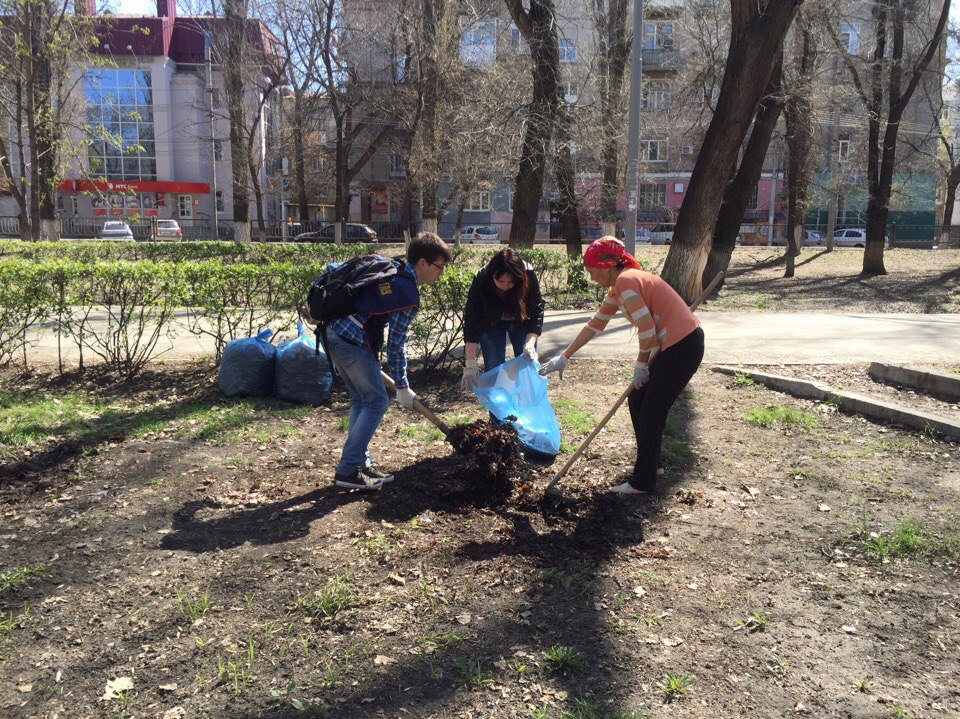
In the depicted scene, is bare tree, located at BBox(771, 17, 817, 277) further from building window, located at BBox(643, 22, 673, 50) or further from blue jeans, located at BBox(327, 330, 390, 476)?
blue jeans, located at BBox(327, 330, 390, 476)

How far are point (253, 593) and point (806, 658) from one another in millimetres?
2219

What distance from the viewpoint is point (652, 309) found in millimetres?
3990

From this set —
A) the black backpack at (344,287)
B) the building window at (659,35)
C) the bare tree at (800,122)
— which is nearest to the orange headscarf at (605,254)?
the black backpack at (344,287)

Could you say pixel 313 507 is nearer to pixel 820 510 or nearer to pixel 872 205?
pixel 820 510

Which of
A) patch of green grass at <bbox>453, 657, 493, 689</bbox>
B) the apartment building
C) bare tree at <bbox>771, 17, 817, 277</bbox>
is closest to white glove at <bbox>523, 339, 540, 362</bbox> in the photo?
patch of green grass at <bbox>453, 657, 493, 689</bbox>

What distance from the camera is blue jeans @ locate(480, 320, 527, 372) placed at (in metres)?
5.06

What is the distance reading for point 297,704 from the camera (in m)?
2.46

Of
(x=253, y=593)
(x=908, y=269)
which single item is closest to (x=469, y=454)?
(x=253, y=593)

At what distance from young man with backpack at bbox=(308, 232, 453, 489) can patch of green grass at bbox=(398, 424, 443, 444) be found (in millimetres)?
1104

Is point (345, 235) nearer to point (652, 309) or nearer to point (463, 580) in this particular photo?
point (652, 309)

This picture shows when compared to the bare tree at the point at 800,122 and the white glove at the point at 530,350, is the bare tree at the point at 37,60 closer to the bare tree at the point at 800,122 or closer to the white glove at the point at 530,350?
the white glove at the point at 530,350

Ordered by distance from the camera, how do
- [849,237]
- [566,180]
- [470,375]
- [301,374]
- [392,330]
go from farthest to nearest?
[849,237] → [566,180] → [301,374] → [470,375] → [392,330]

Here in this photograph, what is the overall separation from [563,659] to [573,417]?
3.19 metres

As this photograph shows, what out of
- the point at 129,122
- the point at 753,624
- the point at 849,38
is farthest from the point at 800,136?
the point at 129,122
